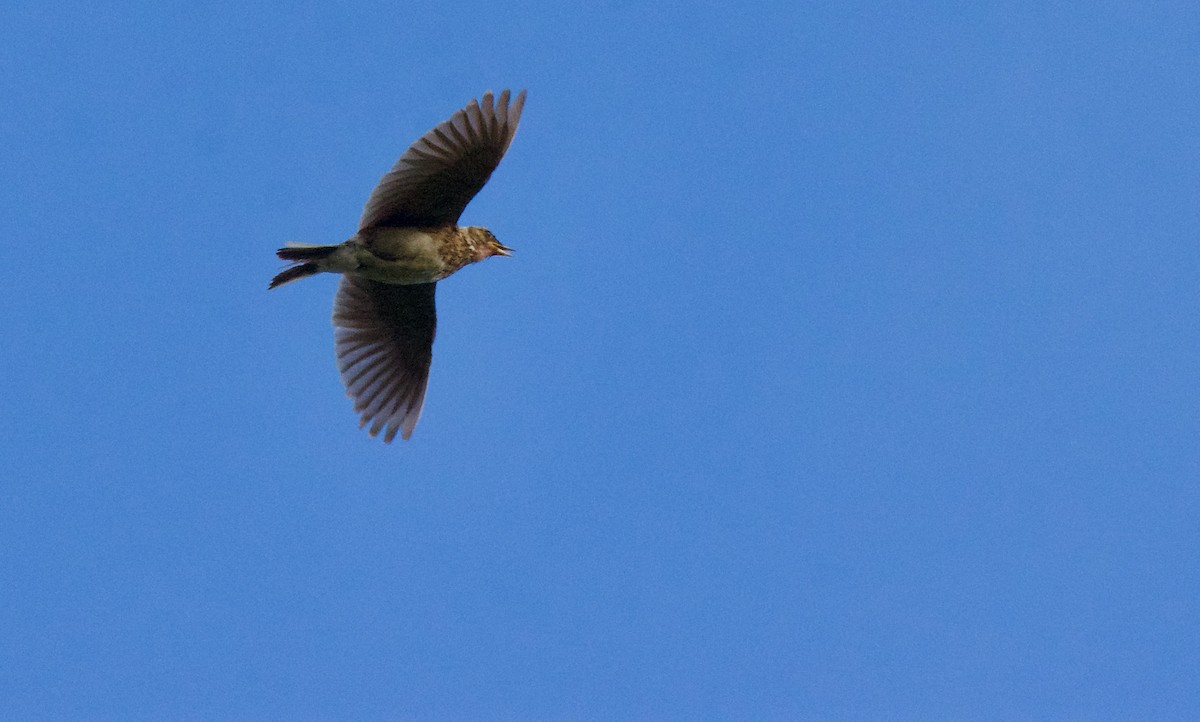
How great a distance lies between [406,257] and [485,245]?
71 centimetres

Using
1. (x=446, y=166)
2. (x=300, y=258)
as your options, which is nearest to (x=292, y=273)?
(x=300, y=258)

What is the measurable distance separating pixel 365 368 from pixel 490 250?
1.77 m

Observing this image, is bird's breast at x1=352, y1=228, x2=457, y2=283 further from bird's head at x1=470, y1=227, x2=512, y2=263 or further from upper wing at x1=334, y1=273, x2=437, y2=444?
upper wing at x1=334, y1=273, x2=437, y2=444

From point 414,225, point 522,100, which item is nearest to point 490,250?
point 414,225

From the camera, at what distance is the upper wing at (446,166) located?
8758 millimetres

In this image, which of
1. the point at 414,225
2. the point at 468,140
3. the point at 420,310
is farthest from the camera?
the point at 420,310

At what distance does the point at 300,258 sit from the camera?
361 inches

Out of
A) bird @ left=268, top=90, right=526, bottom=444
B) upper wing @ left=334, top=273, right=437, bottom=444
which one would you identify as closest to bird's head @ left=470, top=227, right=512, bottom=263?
bird @ left=268, top=90, right=526, bottom=444

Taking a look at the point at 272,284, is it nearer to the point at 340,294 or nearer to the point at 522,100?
the point at 340,294

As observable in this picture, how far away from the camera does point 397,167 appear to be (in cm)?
884

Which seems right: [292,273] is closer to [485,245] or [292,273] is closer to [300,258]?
[300,258]

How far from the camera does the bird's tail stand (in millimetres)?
9102

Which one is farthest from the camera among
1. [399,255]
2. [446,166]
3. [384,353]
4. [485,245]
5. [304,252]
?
[384,353]

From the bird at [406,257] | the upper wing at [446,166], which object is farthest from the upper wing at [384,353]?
the upper wing at [446,166]
